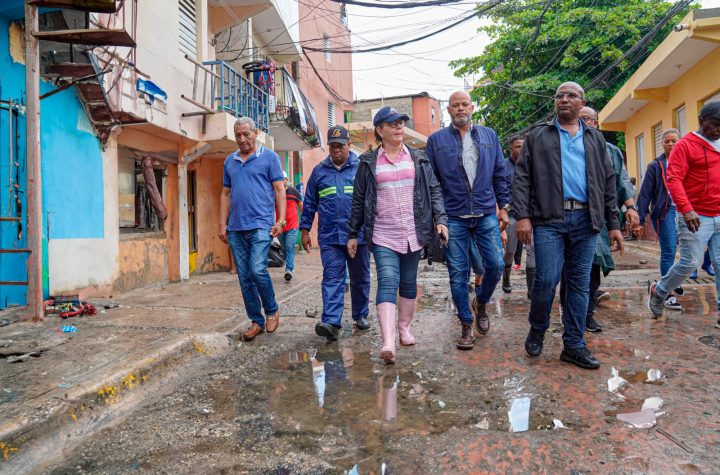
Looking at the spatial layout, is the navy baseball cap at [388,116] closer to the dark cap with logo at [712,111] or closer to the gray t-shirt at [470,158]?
the gray t-shirt at [470,158]

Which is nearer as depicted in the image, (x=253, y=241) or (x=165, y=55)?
(x=253, y=241)

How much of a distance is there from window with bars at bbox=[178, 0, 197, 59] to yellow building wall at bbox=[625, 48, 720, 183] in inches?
408

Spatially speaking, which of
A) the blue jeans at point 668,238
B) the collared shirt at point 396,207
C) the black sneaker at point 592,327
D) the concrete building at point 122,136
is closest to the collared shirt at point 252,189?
the collared shirt at point 396,207

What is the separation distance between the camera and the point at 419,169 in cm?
384

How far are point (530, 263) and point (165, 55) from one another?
6.30 meters

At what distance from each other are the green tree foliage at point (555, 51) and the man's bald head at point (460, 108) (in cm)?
1164

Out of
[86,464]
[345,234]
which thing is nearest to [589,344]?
[345,234]

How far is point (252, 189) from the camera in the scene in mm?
4535

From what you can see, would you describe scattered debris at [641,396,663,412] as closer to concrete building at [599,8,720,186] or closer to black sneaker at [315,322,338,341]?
black sneaker at [315,322,338,341]

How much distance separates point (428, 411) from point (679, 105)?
13.1 m

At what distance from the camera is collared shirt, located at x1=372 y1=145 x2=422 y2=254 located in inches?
149

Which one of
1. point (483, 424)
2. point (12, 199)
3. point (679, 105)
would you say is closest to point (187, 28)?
point (12, 199)

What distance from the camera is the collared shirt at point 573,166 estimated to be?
Answer: 11.3 ft

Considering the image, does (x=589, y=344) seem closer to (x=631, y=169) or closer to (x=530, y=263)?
(x=530, y=263)
